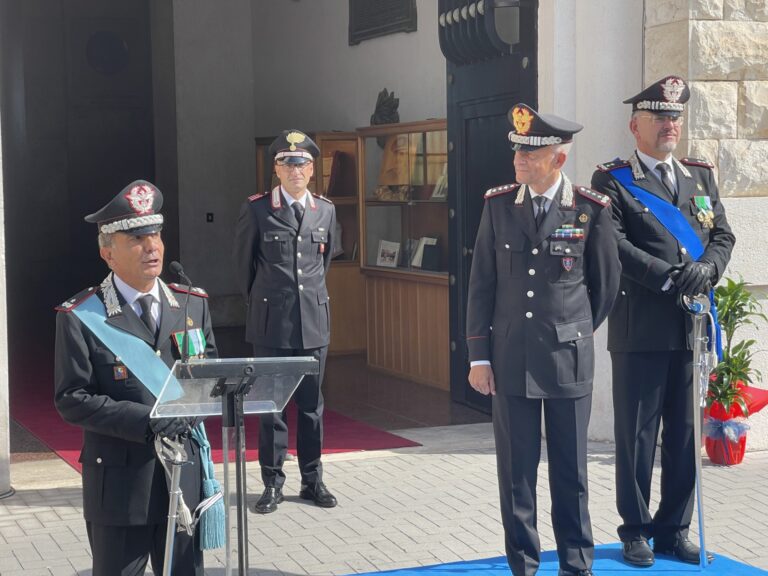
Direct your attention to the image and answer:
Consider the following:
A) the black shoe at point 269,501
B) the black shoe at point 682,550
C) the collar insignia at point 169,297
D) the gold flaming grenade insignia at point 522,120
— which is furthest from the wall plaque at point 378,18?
the collar insignia at point 169,297

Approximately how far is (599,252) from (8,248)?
13.5 meters

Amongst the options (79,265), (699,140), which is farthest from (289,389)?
(79,265)

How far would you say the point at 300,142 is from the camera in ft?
20.9

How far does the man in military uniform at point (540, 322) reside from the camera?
489cm

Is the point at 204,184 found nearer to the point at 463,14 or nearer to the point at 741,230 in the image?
the point at 463,14

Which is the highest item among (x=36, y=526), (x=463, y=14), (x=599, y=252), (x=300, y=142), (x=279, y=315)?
(x=463, y=14)

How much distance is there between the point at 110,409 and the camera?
11.6 ft

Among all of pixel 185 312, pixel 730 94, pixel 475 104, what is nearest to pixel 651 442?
pixel 185 312

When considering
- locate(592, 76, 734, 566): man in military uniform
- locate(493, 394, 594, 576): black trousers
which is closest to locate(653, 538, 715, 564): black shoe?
locate(592, 76, 734, 566): man in military uniform

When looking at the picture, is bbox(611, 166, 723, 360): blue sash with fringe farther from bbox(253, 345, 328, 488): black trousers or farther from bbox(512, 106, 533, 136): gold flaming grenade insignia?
bbox(253, 345, 328, 488): black trousers

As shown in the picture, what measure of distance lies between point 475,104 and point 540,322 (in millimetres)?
4048

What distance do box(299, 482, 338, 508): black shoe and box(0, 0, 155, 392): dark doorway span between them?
9.87m

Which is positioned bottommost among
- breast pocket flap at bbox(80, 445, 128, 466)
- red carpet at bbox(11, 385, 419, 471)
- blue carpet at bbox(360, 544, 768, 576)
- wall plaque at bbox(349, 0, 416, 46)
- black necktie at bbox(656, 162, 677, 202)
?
red carpet at bbox(11, 385, 419, 471)

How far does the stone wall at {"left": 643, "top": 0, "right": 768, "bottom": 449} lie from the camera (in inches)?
282
